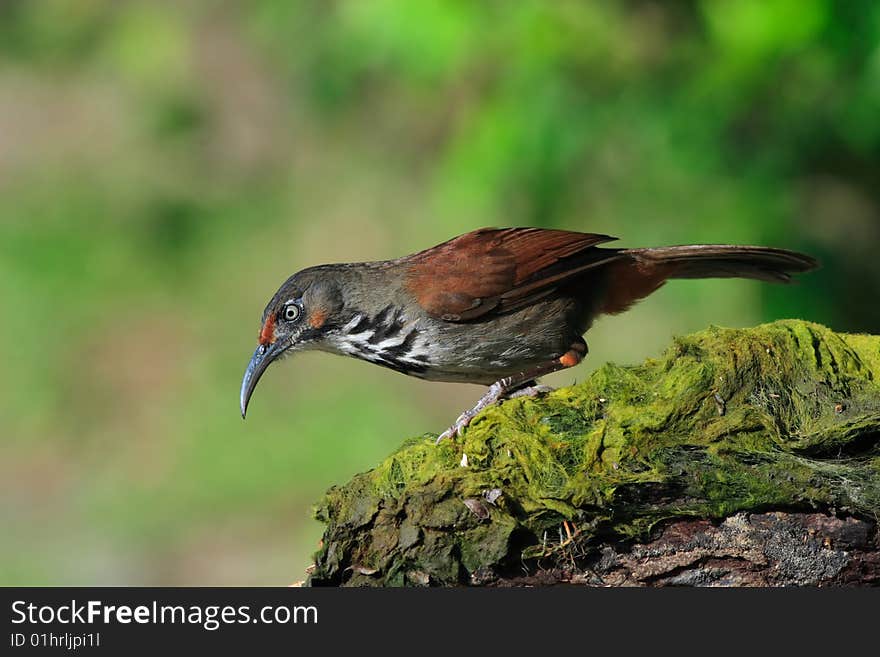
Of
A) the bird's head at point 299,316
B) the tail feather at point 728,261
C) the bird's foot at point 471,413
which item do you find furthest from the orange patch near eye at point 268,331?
the tail feather at point 728,261

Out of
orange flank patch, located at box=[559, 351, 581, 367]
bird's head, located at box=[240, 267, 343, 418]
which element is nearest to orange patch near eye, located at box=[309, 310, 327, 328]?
bird's head, located at box=[240, 267, 343, 418]

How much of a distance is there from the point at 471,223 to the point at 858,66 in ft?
13.1

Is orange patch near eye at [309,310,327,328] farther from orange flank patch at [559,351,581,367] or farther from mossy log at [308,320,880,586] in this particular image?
mossy log at [308,320,880,586]

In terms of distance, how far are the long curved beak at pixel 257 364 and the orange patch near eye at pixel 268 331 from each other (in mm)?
26

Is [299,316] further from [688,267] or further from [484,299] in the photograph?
[688,267]

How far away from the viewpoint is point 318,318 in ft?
17.2

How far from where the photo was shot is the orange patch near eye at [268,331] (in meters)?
5.28

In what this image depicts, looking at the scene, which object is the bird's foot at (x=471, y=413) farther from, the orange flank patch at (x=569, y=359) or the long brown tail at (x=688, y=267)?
the long brown tail at (x=688, y=267)

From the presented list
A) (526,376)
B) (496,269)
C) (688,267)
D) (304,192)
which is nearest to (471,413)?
(526,376)

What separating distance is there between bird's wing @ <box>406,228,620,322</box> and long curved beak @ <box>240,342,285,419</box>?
763 mm

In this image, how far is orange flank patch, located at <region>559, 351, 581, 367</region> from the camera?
5.09 m

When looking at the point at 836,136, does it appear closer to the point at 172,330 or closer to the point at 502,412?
the point at 502,412

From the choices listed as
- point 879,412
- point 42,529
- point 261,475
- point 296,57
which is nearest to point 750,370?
point 879,412

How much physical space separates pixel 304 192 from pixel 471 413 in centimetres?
747
